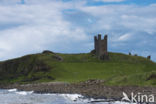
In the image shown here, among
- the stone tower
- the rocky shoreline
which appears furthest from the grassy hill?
the rocky shoreline

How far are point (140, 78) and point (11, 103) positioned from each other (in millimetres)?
35143

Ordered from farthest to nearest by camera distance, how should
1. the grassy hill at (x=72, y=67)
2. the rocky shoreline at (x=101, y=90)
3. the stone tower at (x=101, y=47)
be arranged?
the stone tower at (x=101, y=47) < the grassy hill at (x=72, y=67) < the rocky shoreline at (x=101, y=90)

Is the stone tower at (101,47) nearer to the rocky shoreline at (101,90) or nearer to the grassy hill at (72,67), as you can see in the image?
the grassy hill at (72,67)

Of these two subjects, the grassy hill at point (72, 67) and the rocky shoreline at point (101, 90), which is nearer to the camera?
the rocky shoreline at point (101, 90)

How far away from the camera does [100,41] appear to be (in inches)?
7234

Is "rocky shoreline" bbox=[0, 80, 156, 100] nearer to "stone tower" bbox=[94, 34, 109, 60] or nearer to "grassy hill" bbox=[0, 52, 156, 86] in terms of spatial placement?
"grassy hill" bbox=[0, 52, 156, 86]

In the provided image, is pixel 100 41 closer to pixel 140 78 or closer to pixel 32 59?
pixel 32 59

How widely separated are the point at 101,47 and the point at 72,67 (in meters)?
36.4

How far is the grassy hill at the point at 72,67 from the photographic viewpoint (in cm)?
13950

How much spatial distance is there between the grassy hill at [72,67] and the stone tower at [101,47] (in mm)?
3608

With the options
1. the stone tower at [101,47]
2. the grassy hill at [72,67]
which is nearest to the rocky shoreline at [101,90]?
the grassy hill at [72,67]

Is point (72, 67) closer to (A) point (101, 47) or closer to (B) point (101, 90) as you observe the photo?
(A) point (101, 47)

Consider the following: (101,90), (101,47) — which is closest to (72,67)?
(101,47)

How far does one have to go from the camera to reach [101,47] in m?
182
